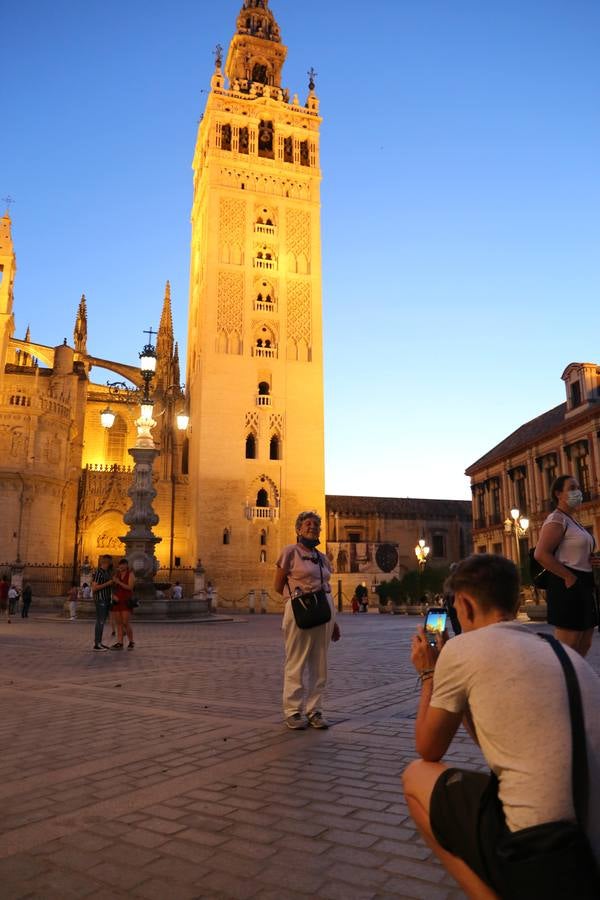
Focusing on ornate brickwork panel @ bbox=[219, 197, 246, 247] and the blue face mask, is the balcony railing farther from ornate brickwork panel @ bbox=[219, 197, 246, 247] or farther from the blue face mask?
the blue face mask

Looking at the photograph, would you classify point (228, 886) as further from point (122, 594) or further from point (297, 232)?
point (297, 232)

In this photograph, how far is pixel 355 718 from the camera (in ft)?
17.4

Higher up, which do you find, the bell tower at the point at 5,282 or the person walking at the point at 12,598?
the bell tower at the point at 5,282

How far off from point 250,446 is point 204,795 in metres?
34.9

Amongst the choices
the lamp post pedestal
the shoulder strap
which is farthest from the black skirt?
the lamp post pedestal

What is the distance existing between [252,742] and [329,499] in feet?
161

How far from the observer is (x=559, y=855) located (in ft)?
4.99

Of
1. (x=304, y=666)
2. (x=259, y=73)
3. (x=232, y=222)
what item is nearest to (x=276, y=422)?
(x=232, y=222)

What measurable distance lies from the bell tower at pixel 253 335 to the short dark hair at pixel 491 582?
1335 inches

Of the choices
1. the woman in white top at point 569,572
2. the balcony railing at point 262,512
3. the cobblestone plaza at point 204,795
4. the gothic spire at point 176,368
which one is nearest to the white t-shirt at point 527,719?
the cobblestone plaza at point 204,795

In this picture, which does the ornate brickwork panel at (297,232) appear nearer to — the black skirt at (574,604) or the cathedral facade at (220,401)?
the cathedral facade at (220,401)

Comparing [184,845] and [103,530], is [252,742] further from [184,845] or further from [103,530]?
[103,530]

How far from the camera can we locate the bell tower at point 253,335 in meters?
36.3

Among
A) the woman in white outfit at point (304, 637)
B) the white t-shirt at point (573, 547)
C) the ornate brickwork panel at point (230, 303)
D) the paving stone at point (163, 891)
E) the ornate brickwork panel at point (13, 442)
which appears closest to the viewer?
the paving stone at point (163, 891)
